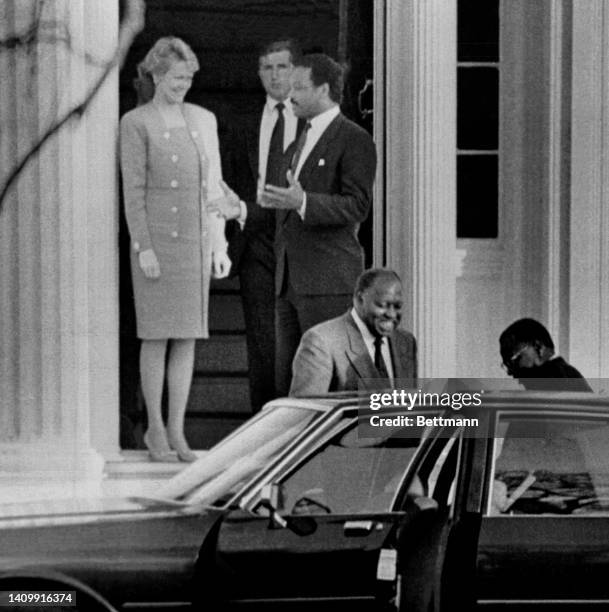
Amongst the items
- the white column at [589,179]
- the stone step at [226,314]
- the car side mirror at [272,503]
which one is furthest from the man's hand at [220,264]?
the car side mirror at [272,503]

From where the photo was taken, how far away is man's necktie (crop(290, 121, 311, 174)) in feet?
34.4

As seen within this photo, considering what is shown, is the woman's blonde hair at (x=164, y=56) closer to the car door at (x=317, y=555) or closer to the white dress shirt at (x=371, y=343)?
the white dress shirt at (x=371, y=343)

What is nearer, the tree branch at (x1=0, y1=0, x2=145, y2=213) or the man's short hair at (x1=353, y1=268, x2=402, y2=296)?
the man's short hair at (x1=353, y1=268, x2=402, y2=296)

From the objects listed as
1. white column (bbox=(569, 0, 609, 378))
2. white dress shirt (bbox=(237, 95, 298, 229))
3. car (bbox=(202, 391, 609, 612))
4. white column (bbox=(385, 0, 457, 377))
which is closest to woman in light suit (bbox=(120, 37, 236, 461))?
white dress shirt (bbox=(237, 95, 298, 229))

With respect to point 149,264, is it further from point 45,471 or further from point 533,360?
point 533,360

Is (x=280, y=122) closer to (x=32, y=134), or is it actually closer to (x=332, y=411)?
(x=32, y=134)

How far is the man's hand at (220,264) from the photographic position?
34.5ft

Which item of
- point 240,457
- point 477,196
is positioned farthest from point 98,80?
point 240,457

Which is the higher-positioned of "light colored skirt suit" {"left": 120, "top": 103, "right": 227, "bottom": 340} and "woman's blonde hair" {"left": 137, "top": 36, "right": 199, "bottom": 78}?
"woman's blonde hair" {"left": 137, "top": 36, "right": 199, "bottom": 78}

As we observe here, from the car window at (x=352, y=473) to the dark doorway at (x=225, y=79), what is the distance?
394 cm

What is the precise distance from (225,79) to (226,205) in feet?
2.54

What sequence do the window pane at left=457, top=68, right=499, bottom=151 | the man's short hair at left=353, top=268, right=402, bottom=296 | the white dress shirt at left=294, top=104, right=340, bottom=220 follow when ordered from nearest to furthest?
the man's short hair at left=353, top=268, right=402, bottom=296
the white dress shirt at left=294, top=104, right=340, bottom=220
the window pane at left=457, top=68, right=499, bottom=151

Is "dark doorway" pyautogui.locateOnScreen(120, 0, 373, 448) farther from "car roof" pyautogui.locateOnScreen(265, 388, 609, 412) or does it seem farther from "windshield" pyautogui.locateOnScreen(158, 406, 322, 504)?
"car roof" pyautogui.locateOnScreen(265, 388, 609, 412)

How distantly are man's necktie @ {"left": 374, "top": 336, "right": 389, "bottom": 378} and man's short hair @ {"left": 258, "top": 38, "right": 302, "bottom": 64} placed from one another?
2.96 metres
